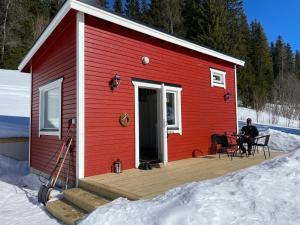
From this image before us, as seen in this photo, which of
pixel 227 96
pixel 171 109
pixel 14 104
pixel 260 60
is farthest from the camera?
pixel 260 60

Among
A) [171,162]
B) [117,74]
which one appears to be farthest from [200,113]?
[117,74]

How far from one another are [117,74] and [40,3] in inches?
1027

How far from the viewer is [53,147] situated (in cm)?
677

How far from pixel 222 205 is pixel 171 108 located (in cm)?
439

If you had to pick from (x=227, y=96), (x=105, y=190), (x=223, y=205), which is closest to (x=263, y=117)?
(x=227, y=96)

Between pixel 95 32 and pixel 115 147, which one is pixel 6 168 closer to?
pixel 115 147

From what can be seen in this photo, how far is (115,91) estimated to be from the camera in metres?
6.12

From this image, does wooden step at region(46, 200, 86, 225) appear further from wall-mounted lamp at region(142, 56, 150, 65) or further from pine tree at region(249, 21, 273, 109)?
pine tree at region(249, 21, 273, 109)

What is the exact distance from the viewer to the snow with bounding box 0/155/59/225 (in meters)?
4.43

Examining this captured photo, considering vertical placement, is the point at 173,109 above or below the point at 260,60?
below

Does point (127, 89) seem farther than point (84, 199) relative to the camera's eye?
Yes

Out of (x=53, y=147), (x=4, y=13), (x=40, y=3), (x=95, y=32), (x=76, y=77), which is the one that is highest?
(x=40, y=3)

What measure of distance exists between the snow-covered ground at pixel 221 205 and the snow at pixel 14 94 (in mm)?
10240

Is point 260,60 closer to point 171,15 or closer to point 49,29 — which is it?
point 171,15
